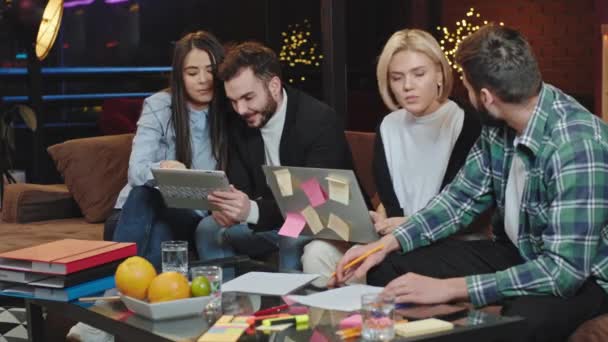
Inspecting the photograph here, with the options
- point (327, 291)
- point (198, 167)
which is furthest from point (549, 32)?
point (327, 291)

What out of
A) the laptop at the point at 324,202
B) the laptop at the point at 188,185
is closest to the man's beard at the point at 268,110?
the laptop at the point at 188,185

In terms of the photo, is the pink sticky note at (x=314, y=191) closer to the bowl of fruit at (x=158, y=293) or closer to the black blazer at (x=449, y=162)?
the black blazer at (x=449, y=162)

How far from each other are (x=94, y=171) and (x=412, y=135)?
1881mm

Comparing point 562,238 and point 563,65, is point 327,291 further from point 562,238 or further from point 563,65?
point 563,65

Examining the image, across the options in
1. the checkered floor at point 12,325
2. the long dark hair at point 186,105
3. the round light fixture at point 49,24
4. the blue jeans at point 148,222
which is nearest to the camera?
the blue jeans at point 148,222

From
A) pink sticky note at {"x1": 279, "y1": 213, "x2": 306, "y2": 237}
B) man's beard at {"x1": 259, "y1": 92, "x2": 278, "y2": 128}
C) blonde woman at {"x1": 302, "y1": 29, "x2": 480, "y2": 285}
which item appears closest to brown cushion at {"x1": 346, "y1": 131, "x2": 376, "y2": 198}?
man's beard at {"x1": 259, "y1": 92, "x2": 278, "y2": 128}

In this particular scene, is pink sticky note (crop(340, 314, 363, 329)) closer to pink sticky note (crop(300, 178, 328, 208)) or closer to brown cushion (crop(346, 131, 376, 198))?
pink sticky note (crop(300, 178, 328, 208))

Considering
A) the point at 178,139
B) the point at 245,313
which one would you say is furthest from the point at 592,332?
the point at 178,139

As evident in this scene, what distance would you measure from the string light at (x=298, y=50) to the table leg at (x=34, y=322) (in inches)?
132

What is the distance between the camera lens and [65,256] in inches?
109

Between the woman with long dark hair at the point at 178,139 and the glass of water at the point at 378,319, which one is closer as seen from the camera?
the glass of water at the point at 378,319

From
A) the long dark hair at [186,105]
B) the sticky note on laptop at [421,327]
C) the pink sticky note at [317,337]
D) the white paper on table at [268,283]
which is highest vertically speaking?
the long dark hair at [186,105]

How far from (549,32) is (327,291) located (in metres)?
3.94

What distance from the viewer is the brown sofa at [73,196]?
4395mm
